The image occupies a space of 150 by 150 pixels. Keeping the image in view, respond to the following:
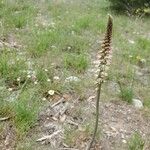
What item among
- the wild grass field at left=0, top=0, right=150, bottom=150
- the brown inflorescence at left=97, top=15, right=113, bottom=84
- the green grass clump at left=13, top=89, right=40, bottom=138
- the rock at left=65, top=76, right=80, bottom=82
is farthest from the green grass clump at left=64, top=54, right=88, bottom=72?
the brown inflorescence at left=97, top=15, right=113, bottom=84

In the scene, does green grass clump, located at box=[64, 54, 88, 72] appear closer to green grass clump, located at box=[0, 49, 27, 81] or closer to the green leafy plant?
A: green grass clump, located at box=[0, 49, 27, 81]

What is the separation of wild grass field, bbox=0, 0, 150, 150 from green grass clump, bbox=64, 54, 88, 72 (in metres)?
0.02

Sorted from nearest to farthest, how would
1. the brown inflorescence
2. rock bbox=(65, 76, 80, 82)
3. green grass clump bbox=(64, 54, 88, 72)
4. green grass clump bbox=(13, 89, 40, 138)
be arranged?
the brown inflorescence → green grass clump bbox=(13, 89, 40, 138) → rock bbox=(65, 76, 80, 82) → green grass clump bbox=(64, 54, 88, 72)

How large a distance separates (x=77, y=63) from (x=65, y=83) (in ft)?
2.90

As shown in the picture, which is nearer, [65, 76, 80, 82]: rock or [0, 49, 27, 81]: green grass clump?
[0, 49, 27, 81]: green grass clump

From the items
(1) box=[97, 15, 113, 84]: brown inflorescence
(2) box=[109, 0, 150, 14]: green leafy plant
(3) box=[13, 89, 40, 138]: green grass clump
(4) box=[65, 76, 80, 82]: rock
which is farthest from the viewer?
(2) box=[109, 0, 150, 14]: green leafy plant

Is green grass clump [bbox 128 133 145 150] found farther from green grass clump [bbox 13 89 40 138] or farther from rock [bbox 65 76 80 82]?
rock [bbox 65 76 80 82]

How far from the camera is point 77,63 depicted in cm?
766

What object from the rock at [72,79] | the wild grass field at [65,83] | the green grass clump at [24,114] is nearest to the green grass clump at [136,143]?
the wild grass field at [65,83]

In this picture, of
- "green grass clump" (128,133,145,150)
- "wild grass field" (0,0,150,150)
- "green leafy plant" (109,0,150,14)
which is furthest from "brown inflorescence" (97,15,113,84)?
"green leafy plant" (109,0,150,14)

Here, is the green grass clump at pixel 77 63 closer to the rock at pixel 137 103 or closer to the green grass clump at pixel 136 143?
the rock at pixel 137 103

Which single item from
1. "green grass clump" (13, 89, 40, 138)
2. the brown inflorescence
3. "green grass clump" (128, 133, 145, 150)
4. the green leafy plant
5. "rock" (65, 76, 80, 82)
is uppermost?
the brown inflorescence

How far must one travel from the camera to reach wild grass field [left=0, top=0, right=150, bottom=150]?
5580 millimetres

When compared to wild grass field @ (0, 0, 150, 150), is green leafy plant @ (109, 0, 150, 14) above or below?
below
